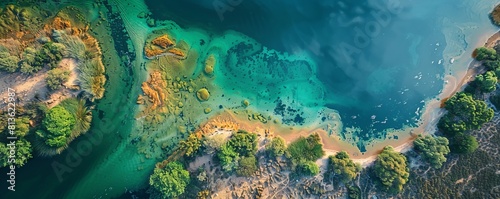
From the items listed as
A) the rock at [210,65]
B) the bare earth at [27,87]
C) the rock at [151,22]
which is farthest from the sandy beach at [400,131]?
the bare earth at [27,87]

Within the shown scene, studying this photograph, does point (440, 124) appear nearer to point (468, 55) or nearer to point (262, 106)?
point (468, 55)

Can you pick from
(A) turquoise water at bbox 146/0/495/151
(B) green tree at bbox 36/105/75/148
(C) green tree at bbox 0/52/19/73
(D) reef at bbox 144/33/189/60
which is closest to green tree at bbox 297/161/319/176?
(A) turquoise water at bbox 146/0/495/151

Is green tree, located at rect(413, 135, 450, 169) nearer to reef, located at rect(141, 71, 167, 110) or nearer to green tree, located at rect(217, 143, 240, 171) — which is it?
green tree, located at rect(217, 143, 240, 171)

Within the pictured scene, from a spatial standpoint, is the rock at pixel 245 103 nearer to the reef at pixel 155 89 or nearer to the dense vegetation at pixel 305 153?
the dense vegetation at pixel 305 153

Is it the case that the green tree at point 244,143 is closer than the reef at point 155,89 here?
Yes

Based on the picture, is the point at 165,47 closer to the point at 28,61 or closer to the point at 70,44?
the point at 70,44

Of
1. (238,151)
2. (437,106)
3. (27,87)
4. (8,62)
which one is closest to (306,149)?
(238,151)
